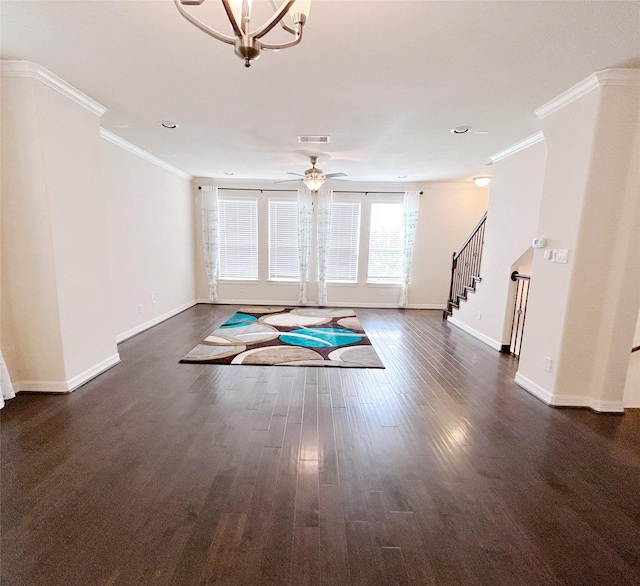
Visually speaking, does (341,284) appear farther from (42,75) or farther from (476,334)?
(42,75)

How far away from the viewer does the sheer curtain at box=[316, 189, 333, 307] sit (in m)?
6.82

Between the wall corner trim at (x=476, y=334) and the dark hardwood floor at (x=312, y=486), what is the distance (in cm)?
157

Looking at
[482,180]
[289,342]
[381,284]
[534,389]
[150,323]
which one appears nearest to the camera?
[534,389]

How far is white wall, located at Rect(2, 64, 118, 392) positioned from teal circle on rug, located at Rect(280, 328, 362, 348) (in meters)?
2.50

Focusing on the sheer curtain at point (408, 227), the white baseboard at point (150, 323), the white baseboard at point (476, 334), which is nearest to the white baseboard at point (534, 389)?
the white baseboard at point (476, 334)

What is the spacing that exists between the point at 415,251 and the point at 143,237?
551cm

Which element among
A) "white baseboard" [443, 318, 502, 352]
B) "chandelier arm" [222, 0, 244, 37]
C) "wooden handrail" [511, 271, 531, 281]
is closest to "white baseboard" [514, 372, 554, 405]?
"white baseboard" [443, 318, 502, 352]

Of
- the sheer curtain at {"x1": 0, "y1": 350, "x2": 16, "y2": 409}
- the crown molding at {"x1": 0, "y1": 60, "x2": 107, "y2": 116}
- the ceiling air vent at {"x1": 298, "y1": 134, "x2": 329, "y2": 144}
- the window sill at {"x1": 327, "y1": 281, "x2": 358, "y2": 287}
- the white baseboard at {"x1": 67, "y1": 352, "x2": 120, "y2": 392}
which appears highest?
the ceiling air vent at {"x1": 298, "y1": 134, "x2": 329, "y2": 144}

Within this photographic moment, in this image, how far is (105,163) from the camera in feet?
13.1

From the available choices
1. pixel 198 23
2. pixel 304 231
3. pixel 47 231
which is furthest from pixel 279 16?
pixel 304 231

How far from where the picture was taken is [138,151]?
15.2 feet

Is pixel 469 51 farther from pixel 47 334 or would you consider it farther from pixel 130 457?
pixel 47 334

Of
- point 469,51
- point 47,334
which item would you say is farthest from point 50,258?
point 469,51

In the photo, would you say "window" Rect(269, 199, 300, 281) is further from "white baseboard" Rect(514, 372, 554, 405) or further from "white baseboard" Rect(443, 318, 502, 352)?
"white baseboard" Rect(514, 372, 554, 405)
